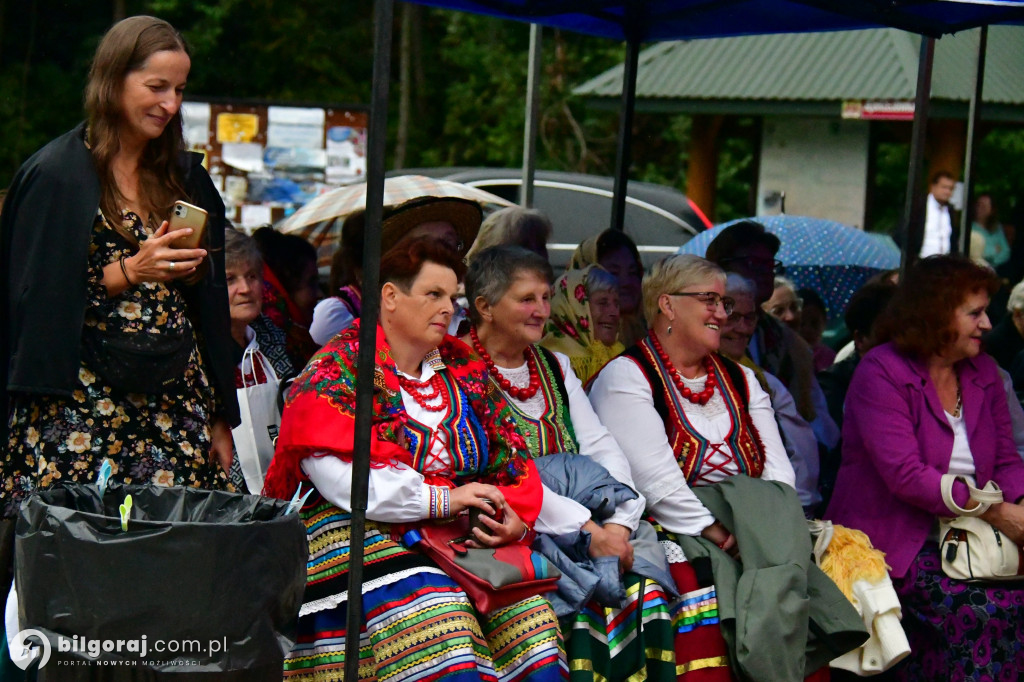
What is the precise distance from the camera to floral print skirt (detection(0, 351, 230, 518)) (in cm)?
316

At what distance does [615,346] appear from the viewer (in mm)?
5152

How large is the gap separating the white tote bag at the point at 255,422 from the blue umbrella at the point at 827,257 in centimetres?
381

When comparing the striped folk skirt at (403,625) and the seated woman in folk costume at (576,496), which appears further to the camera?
the seated woman in folk costume at (576,496)

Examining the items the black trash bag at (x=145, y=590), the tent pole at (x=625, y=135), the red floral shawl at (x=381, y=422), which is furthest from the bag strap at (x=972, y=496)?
the black trash bag at (x=145, y=590)

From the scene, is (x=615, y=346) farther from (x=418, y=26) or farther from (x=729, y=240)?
(x=418, y=26)

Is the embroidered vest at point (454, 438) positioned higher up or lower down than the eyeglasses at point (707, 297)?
lower down

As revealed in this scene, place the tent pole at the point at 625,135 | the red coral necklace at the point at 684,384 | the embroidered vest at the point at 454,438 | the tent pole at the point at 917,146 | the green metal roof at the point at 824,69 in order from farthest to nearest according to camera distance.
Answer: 1. the green metal roof at the point at 824,69
2. the tent pole at the point at 625,135
3. the tent pole at the point at 917,146
4. the red coral necklace at the point at 684,384
5. the embroidered vest at the point at 454,438

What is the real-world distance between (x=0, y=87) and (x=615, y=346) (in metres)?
15.6

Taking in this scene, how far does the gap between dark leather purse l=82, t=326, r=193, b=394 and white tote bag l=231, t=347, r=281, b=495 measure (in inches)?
27.9

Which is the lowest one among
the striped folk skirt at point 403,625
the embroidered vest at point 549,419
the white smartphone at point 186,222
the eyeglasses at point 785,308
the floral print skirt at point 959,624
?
the floral print skirt at point 959,624

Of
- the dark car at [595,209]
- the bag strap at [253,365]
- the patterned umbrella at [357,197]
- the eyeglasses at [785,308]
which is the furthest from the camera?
the dark car at [595,209]

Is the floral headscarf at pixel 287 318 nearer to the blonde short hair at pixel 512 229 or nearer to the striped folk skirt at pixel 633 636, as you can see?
the blonde short hair at pixel 512 229

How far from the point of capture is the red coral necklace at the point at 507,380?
4148 mm

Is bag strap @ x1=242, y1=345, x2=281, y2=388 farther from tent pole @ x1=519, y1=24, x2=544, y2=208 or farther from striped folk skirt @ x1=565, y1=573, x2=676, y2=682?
tent pole @ x1=519, y1=24, x2=544, y2=208
